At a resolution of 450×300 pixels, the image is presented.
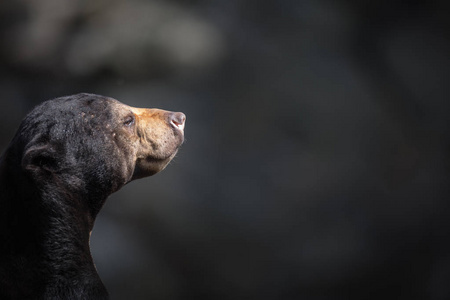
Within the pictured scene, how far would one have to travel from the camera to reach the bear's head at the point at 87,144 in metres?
2.70

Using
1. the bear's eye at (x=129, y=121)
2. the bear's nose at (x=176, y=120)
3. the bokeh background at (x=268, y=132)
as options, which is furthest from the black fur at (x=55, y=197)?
the bokeh background at (x=268, y=132)

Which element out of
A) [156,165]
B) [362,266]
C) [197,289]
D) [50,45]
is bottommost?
[197,289]

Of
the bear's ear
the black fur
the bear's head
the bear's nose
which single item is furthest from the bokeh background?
the bear's ear

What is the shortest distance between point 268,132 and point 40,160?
3627 mm

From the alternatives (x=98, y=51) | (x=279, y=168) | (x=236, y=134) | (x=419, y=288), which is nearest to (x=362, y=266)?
(x=419, y=288)

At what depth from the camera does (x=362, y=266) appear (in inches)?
241

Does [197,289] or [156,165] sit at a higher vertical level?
[156,165]

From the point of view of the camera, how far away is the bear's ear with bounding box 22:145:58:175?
8.63ft

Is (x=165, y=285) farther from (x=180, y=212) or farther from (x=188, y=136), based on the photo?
(x=188, y=136)

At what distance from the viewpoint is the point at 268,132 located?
6.11m

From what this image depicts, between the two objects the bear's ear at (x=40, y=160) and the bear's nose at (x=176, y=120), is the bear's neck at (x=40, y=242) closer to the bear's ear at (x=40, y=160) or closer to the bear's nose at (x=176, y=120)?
the bear's ear at (x=40, y=160)

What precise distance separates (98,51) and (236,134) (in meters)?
1.46

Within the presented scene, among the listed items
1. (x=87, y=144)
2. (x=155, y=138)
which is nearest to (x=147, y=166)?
(x=155, y=138)

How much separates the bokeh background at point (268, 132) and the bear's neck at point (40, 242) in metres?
3.11
